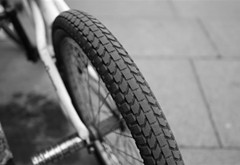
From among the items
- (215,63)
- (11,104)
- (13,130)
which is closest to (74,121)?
(13,130)

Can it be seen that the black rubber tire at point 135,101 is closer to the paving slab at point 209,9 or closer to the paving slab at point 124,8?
the paving slab at point 124,8

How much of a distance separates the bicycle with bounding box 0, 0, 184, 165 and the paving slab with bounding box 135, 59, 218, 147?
0.54 metres

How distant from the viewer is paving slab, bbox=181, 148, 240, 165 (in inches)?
78.1

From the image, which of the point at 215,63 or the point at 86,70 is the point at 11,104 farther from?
the point at 215,63

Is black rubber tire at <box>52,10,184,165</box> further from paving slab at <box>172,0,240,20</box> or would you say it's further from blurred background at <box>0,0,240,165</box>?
paving slab at <box>172,0,240,20</box>

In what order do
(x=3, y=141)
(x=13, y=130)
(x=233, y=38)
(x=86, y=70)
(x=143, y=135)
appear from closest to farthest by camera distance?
(x=143, y=135), (x=3, y=141), (x=86, y=70), (x=13, y=130), (x=233, y=38)

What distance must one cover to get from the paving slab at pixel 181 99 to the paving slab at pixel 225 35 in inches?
23.7

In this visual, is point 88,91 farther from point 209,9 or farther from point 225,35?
point 209,9

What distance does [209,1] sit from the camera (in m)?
3.88

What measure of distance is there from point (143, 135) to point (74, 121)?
1.80 ft

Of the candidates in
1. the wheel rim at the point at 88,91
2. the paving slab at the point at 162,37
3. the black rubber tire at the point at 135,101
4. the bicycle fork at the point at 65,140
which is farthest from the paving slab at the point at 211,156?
the paving slab at the point at 162,37

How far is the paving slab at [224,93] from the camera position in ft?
7.24

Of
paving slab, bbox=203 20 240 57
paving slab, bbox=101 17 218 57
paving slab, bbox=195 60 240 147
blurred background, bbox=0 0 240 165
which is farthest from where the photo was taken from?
paving slab, bbox=203 20 240 57

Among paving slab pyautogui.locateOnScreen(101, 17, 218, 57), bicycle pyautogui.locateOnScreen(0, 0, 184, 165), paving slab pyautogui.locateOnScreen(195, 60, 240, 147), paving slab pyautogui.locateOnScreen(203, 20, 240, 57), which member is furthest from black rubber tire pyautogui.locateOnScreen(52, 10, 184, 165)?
paving slab pyautogui.locateOnScreen(203, 20, 240, 57)
